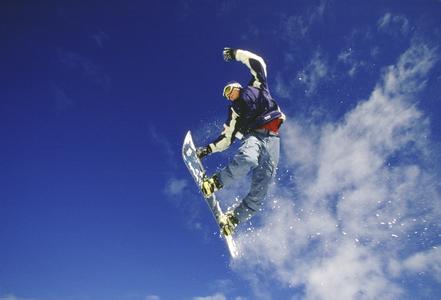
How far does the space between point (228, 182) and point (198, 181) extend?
1260mm

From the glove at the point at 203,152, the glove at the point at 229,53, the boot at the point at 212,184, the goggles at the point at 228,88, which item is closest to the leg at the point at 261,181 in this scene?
the boot at the point at 212,184

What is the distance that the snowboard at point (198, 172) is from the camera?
984cm

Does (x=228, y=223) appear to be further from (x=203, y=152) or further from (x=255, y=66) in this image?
(x=255, y=66)

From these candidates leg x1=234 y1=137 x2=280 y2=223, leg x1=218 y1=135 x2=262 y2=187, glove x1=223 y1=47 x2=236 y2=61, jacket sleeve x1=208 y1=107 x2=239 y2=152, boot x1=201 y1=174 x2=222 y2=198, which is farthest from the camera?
glove x1=223 y1=47 x2=236 y2=61

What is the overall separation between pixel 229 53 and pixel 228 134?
2304mm

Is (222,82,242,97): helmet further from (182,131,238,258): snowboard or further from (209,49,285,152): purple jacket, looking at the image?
(182,131,238,258): snowboard

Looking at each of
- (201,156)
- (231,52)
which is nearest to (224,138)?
(201,156)

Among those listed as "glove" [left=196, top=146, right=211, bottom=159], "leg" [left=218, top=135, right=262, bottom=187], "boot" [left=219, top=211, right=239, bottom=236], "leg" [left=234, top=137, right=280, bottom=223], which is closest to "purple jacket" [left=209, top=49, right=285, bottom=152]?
"glove" [left=196, top=146, right=211, bottom=159]

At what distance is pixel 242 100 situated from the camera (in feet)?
30.5

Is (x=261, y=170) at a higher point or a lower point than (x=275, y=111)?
lower

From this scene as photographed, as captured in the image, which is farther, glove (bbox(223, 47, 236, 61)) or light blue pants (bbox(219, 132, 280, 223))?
glove (bbox(223, 47, 236, 61))

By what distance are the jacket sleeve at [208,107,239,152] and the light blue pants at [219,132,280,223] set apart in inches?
26.6

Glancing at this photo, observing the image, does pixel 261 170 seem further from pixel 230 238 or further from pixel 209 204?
pixel 230 238

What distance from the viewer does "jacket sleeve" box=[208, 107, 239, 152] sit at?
32.1 ft
